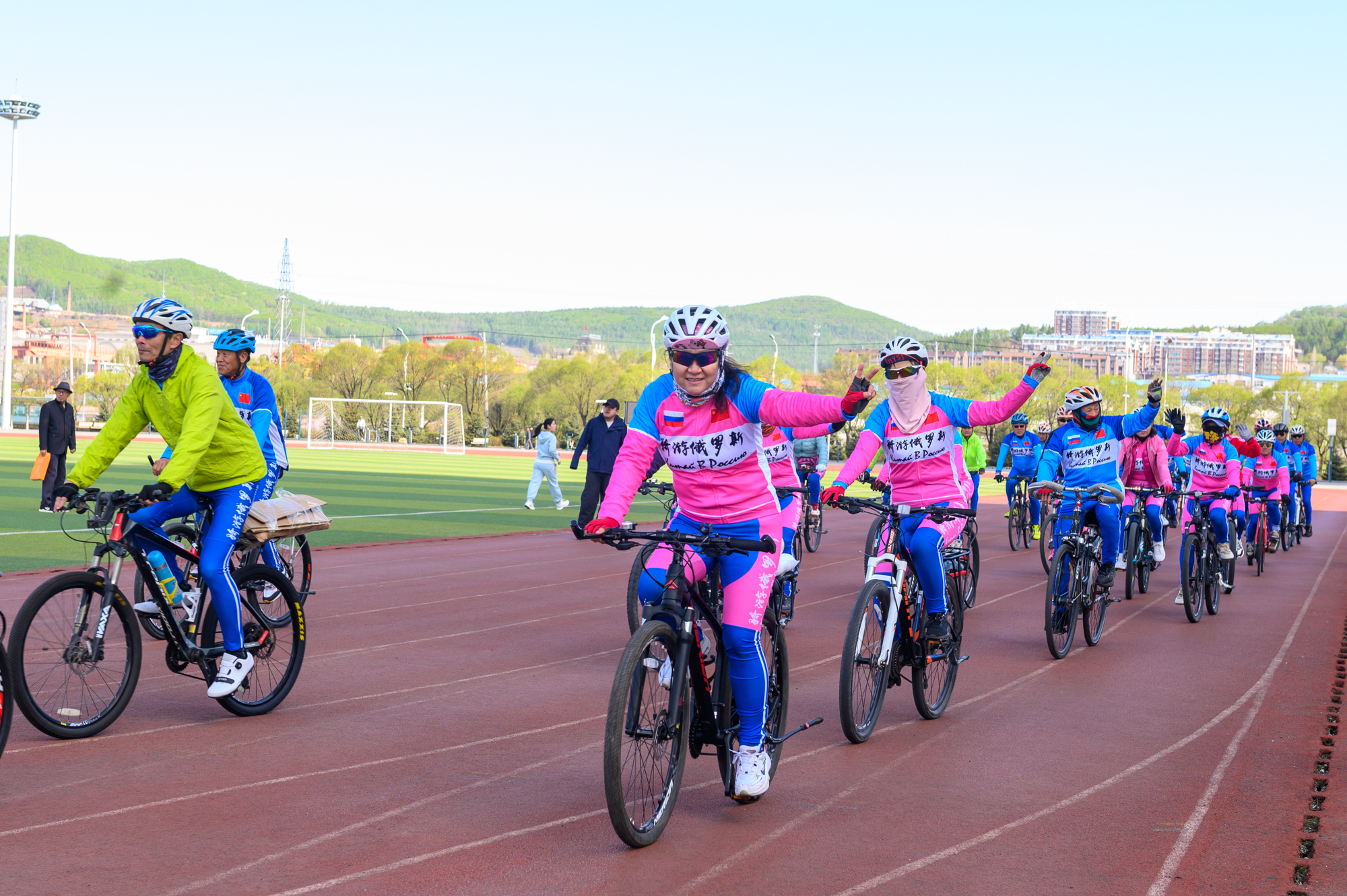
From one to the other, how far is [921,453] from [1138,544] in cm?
653

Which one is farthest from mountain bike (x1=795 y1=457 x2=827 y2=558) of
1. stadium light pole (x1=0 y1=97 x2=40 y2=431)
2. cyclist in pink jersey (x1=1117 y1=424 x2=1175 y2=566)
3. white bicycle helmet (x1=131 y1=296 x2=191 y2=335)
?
stadium light pole (x1=0 y1=97 x2=40 y2=431)

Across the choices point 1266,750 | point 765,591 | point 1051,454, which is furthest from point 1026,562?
point 765,591

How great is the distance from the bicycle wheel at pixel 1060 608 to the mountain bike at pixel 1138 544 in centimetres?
288

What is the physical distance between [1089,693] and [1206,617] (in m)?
4.56

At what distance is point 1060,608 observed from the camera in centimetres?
941

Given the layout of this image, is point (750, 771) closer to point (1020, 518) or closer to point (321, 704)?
point (321, 704)

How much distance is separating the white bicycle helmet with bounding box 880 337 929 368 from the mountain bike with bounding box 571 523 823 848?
8.54 ft

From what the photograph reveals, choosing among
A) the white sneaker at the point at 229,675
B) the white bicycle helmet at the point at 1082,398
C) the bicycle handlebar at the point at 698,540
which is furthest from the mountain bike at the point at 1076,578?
the white sneaker at the point at 229,675

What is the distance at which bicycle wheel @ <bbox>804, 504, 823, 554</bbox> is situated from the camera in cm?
1709

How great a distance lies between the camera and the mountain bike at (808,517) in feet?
50.5

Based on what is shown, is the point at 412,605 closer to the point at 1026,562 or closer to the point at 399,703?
the point at 399,703

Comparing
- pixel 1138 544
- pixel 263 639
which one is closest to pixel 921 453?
pixel 263 639

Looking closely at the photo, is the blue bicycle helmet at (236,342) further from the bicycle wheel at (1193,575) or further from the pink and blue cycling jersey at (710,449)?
the bicycle wheel at (1193,575)

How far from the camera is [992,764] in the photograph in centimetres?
618
